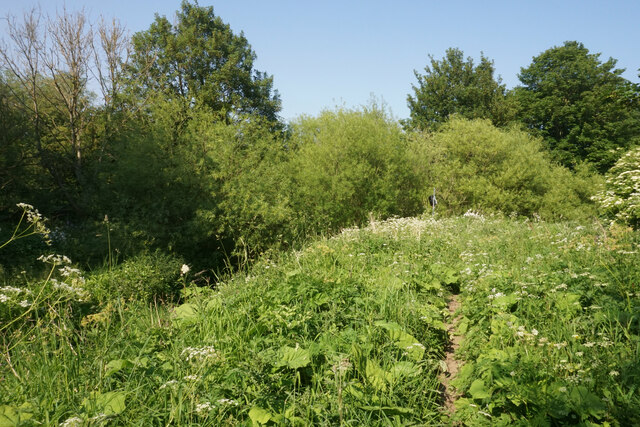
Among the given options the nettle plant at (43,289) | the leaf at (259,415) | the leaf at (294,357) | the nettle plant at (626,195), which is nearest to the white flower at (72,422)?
the nettle plant at (43,289)

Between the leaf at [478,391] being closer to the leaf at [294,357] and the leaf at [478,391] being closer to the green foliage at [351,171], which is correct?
the leaf at [294,357]

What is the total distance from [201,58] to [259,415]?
28.8 m

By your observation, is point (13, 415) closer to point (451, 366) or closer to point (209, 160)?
point (451, 366)

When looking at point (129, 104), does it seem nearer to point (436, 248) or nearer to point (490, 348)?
point (436, 248)

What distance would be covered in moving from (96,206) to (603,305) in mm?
16797

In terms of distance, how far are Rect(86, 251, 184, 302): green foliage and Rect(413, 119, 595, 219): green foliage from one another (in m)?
16.9

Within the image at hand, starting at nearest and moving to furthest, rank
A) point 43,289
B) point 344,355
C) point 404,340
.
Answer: point 344,355
point 404,340
point 43,289

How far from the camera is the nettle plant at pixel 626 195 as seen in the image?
9.72 m

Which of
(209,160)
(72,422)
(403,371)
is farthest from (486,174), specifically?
(72,422)

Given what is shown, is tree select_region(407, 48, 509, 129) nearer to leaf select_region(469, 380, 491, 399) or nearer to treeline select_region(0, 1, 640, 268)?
treeline select_region(0, 1, 640, 268)

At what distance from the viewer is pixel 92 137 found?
1903 centimetres

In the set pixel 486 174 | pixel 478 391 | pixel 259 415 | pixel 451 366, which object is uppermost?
pixel 486 174

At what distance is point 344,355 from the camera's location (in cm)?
327

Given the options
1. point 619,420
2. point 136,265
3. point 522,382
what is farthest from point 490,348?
point 136,265
